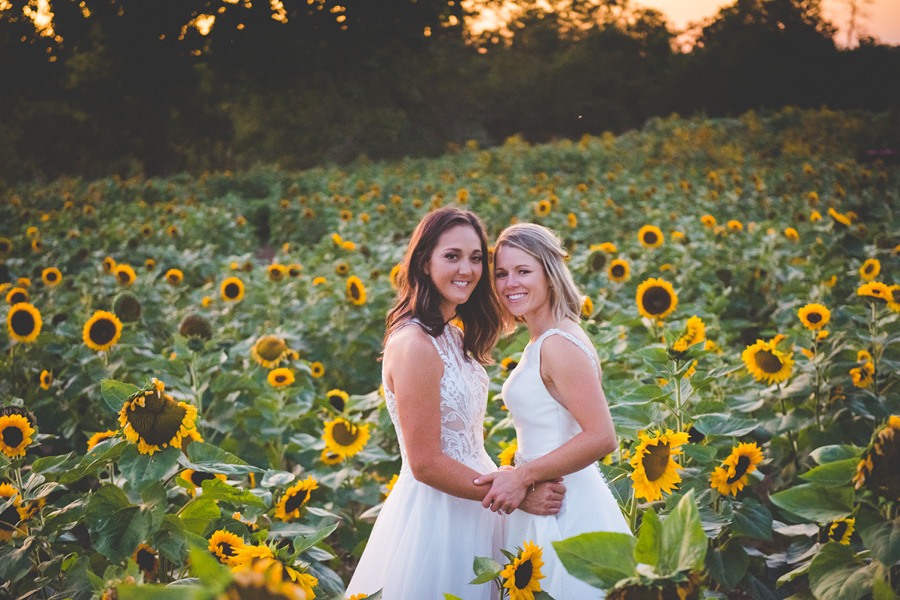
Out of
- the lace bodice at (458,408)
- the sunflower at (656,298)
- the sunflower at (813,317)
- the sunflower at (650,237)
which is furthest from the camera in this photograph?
the sunflower at (650,237)

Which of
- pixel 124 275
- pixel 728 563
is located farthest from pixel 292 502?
pixel 124 275

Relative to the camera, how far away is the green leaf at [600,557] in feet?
2.94

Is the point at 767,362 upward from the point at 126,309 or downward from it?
downward

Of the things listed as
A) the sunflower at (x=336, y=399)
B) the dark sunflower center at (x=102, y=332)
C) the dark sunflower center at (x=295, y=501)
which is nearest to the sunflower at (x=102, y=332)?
the dark sunflower center at (x=102, y=332)

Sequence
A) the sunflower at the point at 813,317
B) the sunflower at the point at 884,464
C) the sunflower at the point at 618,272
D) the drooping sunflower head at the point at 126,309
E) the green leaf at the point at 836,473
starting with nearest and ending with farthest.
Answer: the sunflower at the point at 884,464 < the green leaf at the point at 836,473 < the sunflower at the point at 813,317 < the drooping sunflower head at the point at 126,309 < the sunflower at the point at 618,272

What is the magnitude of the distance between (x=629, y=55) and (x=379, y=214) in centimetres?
3098

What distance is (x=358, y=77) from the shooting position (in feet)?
57.4

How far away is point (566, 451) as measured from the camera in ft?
5.74

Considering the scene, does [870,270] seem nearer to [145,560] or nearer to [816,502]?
[816,502]

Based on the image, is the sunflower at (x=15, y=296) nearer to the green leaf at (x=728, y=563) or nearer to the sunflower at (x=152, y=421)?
the sunflower at (x=152, y=421)

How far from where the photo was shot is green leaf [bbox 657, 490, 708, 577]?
2.81ft

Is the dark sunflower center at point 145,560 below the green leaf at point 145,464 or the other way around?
below

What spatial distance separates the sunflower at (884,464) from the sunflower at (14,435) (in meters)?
1.82

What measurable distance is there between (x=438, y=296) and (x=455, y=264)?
0.36 feet
